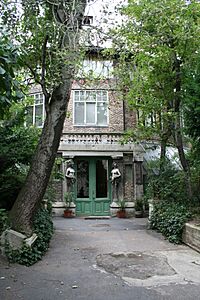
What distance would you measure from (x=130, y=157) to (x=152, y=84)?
22.6 ft

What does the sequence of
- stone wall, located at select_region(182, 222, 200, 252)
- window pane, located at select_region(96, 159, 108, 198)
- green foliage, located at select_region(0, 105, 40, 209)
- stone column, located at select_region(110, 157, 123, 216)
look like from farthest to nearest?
window pane, located at select_region(96, 159, 108, 198)
stone column, located at select_region(110, 157, 123, 216)
green foliage, located at select_region(0, 105, 40, 209)
stone wall, located at select_region(182, 222, 200, 252)

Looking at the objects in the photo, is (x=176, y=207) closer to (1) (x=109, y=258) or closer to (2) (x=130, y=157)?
(1) (x=109, y=258)

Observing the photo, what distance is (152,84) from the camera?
39.2 ft


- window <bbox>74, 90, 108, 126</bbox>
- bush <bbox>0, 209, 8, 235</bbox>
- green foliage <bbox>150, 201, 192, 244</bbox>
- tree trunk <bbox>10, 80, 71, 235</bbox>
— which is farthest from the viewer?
window <bbox>74, 90, 108, 126</bbox>

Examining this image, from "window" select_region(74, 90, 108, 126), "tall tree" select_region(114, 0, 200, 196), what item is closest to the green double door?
"window" select_region(74, 90, 108, 126)

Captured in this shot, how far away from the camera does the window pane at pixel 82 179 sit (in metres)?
18.2

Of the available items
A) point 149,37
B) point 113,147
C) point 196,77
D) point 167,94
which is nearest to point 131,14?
point 149,37

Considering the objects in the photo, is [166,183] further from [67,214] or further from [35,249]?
[67,214]

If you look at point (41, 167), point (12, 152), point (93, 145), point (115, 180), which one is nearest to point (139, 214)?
point (115, 180)

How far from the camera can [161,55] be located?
35.0 feet

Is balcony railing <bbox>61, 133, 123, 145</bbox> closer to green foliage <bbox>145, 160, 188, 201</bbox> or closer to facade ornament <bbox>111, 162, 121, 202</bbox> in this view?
facade ornament <bbox>111, 162, 121, 202</bbox>

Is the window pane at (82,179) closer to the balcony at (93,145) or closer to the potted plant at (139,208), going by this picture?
the balcony at (93,145)

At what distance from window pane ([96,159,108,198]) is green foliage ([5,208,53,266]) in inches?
375

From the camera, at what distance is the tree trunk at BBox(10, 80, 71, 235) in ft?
24.3
